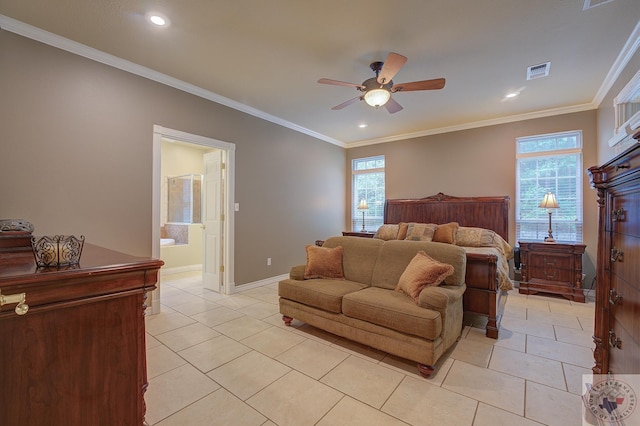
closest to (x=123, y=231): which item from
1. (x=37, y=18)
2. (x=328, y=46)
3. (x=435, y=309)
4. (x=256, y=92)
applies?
(x=37, y=18)

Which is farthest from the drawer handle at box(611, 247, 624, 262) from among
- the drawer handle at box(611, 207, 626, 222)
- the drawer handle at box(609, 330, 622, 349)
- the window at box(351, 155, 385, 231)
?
the window at box(351, 155, 385, 231)

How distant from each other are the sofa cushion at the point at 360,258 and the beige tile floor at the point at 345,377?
2.27 ft

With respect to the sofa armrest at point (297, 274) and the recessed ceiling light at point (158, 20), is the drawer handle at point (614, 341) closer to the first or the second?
the sofa armrest at point (297, 274)

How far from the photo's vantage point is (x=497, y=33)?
2.53 m

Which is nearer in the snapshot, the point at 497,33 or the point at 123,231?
the point at 497,33

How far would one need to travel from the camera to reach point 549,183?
14.6 ft

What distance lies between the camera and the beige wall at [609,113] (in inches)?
109

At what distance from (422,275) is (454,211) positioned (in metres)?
3.15

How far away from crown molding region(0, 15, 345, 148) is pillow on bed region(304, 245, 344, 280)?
2541 mm

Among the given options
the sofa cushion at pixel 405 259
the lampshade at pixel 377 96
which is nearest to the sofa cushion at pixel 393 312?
the sofa cushion at pixel 405 259

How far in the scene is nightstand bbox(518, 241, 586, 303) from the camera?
153 inches

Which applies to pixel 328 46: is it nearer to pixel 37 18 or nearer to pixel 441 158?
pixel 37 18

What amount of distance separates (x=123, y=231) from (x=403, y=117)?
4439 millimetres

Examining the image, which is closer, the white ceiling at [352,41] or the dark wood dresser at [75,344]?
the dark wood dresser at [75,344]
